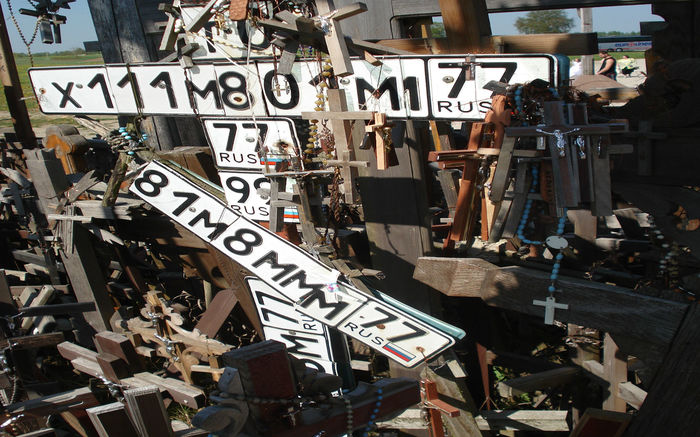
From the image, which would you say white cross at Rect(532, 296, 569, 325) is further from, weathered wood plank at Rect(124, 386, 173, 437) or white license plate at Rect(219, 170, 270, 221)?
weathered wood plank at Rect(124, 386, 173, 437)

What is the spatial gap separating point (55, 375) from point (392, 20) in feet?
16.1

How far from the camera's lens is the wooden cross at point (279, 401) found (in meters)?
2.11

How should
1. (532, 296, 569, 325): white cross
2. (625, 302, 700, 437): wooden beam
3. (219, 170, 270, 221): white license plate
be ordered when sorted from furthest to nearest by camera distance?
1. (219, 170, 270, 221): white license plate
2. (532, 296, 569, 325): white cross
3. (625, 302, 700, 437): wooden beam

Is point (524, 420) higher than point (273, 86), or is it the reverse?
point (273, 86)

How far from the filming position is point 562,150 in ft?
9.68

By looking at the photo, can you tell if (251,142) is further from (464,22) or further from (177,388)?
(177,388)

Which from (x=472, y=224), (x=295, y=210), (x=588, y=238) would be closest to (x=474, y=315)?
(x=588, y=238)

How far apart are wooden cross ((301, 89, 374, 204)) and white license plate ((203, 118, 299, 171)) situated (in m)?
0.21

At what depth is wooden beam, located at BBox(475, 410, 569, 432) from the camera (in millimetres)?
4344

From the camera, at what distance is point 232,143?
4.12 metres

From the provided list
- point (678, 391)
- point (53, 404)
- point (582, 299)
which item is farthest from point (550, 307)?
point (53, 404)

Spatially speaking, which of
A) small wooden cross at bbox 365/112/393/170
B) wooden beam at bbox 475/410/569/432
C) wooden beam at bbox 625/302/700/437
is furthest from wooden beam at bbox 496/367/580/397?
small wooden cross at bbox 365/112/393/170

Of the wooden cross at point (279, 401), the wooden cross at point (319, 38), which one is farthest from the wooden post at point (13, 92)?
the wooden cross at point (279, 401)

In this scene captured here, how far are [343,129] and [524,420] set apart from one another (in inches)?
100
